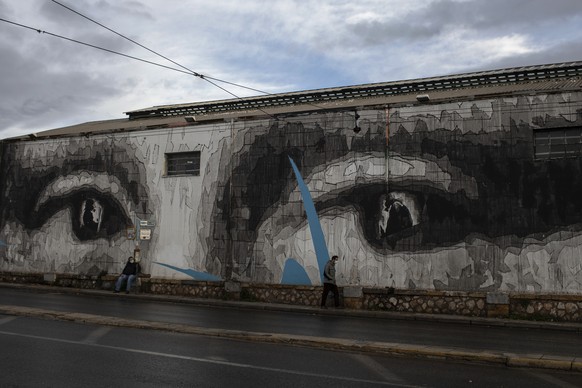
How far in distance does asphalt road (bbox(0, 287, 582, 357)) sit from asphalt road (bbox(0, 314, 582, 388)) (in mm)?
2015

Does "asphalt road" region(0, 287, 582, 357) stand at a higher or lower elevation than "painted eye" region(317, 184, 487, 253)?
lower

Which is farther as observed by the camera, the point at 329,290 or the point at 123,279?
the point at 123,279

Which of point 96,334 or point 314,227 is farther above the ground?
point 314,227

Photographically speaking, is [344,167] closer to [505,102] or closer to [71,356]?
[505,102]

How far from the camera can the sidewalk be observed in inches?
324

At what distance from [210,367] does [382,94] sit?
705 inches

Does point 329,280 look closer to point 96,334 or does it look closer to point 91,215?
point 96,334

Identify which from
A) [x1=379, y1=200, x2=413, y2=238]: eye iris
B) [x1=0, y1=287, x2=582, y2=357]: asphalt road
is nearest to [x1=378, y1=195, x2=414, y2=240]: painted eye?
[x1=379, y1=200, x2=413, y2=238]: eye iris

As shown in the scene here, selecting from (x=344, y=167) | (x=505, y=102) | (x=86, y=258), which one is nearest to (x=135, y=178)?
(x=86, y=258)

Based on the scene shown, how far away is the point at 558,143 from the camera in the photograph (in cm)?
1600

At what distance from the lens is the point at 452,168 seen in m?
16.8

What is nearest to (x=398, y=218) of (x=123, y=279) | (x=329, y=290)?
(x=329, y=290)

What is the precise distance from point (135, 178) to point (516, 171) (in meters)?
13.6

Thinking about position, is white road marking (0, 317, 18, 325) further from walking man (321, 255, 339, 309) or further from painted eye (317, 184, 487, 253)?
painted eye (317, 184, 487, 253)
